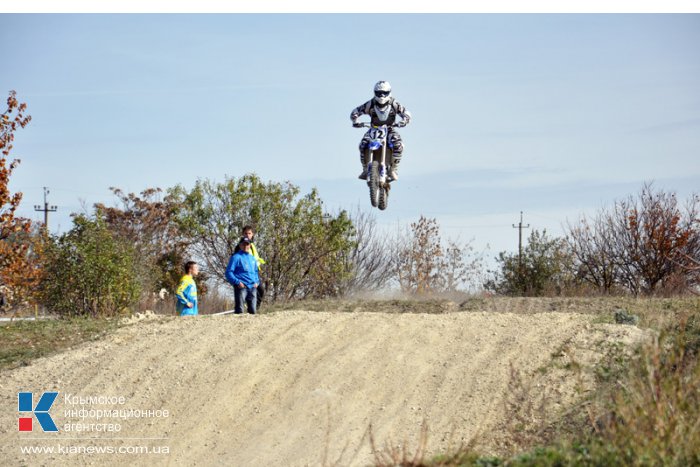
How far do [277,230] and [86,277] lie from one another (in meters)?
8.97

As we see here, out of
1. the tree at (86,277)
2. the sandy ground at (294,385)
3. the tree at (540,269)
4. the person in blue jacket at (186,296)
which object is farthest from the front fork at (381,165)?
the tree at (540,269)

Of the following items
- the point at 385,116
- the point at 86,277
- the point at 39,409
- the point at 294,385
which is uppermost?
the point at 385,116

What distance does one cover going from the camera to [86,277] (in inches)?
787

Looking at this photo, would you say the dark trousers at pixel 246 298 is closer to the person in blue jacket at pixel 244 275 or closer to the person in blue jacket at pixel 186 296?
the person in blue jacket at pixel 244 275

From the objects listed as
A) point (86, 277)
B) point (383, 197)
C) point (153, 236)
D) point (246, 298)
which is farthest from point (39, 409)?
point (153, 236)

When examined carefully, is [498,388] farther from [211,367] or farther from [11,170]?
[11,170]

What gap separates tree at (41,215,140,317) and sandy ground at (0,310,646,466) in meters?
5.93

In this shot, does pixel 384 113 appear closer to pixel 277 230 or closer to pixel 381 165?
pixel 381 165

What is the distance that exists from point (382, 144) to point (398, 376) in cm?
391

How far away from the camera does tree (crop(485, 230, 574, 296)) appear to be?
30328 mm

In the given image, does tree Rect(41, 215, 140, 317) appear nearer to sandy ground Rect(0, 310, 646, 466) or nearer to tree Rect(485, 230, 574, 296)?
sandy ground Rect(0, 310, 646, 466)

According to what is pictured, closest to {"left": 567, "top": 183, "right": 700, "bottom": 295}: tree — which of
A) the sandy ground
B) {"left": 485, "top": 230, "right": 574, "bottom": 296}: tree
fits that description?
{"left": 485, "top": 230, "right": 574, "bottom": 296}: tree

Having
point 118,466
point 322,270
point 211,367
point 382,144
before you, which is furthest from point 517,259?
point 118,466

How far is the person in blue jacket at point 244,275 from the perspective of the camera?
612 inches
